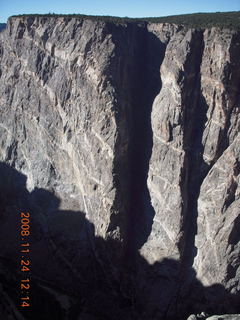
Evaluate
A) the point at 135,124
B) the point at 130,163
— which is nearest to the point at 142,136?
the point at 135,124

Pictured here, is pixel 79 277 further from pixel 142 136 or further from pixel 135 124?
pixel 135 124

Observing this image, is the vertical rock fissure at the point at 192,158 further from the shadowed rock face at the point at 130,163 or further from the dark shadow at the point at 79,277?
the dark shadow at the point at 79,277

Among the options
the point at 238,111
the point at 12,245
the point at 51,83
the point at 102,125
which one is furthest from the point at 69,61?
the point at 12,245

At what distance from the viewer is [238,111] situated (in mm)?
41688

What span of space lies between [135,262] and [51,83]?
2523 cm

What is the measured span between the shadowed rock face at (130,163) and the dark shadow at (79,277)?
0.13m
